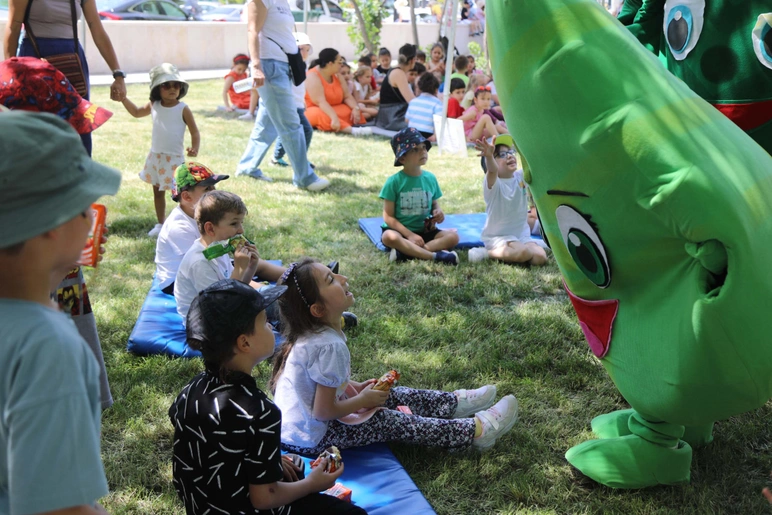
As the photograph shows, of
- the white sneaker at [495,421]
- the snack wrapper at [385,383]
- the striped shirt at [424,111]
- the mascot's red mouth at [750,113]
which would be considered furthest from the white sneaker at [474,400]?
the striped shirt at [424,111]

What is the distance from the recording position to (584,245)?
8.59ft

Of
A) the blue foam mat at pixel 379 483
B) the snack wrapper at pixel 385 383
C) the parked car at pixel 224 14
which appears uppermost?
the snack wrapper at pixel 385 383

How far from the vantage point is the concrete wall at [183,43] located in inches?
716

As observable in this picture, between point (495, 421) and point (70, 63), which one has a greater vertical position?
point (70, 63)

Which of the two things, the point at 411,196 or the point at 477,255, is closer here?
the point at 477,255

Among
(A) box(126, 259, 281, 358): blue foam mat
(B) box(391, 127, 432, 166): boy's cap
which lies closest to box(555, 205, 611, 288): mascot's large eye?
(A) box(126, 259, 281, 358): blue foam mat

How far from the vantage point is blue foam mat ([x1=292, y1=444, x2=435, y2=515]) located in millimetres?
2871

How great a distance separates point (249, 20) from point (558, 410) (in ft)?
16.7

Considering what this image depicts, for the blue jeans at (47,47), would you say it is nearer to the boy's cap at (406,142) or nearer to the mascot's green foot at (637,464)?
the boy's cap at (406,142)

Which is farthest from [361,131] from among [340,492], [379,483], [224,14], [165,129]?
[224,14]

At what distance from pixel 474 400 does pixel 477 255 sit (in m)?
2.40

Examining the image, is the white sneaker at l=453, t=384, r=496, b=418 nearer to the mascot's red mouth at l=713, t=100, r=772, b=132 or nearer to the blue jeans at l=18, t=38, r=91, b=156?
the mascot's red mouth at l=713, t=100, r=772, b=132

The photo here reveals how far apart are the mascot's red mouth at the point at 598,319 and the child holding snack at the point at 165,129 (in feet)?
13.9

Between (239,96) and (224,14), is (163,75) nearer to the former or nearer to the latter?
(239,96)
